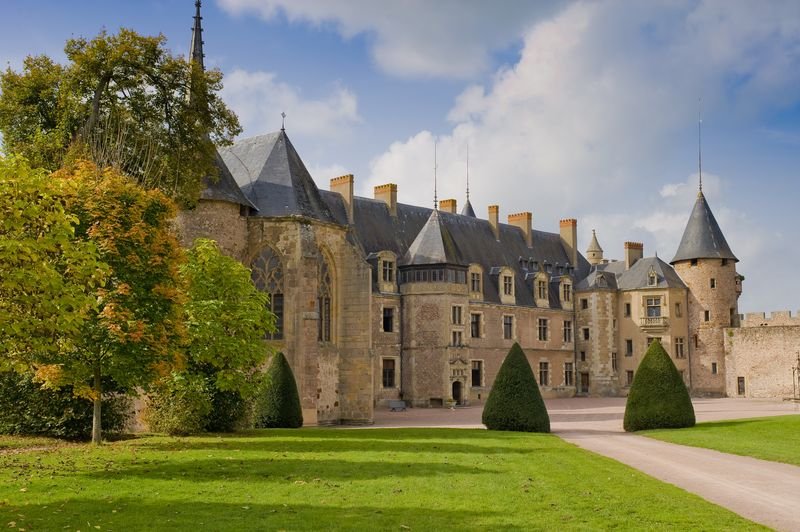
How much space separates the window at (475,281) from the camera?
163 ft

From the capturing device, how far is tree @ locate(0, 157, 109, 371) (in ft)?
42.6

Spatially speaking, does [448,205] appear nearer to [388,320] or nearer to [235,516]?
[388,320]

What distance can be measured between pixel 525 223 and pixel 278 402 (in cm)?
3402

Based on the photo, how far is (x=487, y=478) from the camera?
14281 millimetres

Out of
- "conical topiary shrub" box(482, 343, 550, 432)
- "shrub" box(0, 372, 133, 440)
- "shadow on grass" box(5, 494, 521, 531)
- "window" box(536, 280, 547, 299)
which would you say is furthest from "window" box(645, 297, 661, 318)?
"shadow on grass" box(5, 494, 521, 531)

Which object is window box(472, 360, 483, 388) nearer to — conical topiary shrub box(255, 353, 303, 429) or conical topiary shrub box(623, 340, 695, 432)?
conical topiary shrub box(623, 340, 695, 432)

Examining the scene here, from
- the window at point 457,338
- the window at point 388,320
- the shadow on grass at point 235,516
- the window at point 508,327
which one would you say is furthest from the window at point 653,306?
the shadow on grass at point 235,516

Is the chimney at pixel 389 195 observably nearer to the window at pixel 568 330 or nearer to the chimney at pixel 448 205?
the chimney at pixel 448 205

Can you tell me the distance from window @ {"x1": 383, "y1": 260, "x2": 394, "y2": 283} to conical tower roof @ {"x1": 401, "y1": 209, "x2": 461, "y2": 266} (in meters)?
0.67

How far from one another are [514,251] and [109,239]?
1554 inches

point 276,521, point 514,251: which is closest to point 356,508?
point 276,521

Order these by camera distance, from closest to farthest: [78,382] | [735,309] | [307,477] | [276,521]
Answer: [276,521], [307,477], [78,382], [735,309]

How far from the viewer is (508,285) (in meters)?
52.3

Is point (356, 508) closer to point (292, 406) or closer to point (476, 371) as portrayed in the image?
point (292, 406)
